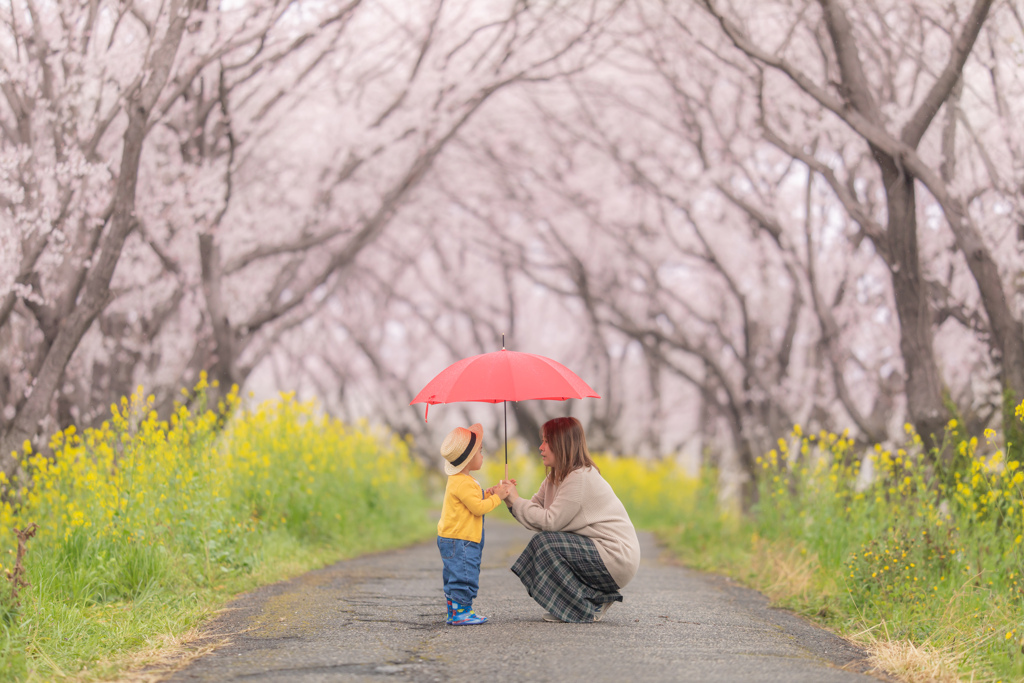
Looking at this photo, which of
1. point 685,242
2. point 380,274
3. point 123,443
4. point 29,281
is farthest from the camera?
point 380,274

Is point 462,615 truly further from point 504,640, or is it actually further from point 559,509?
point 559,509

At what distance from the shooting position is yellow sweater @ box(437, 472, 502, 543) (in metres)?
4.95

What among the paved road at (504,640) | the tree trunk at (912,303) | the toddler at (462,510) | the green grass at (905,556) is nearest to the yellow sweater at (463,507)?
the toddler at (462,510)

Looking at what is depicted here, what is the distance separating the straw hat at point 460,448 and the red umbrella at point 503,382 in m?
0.18

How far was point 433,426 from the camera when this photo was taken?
1054 inches

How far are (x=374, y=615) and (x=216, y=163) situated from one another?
8160mm

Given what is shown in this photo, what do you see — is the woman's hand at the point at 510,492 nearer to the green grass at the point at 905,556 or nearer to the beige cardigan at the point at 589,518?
the beige cardigan at the point at 589,518

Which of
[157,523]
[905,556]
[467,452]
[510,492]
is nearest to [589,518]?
[510,492]

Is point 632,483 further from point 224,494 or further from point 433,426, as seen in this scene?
point 433,426

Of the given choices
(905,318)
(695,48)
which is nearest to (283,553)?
(905,318)

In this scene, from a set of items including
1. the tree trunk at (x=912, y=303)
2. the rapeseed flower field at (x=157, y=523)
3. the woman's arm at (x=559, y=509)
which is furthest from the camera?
the tree trunk at (x=912, y=303)

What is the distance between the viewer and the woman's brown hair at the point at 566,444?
Answer: 5.23 meters

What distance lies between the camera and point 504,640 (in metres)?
4.63

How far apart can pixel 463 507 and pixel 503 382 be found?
0.76 metres
